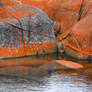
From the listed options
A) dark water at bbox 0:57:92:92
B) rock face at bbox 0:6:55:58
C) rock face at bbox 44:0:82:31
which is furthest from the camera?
rock face at bbox 44:0:82:31

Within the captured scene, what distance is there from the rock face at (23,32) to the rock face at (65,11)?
2.93 metres

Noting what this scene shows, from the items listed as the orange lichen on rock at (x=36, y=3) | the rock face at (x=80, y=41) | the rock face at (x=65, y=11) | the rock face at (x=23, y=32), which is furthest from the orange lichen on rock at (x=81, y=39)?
the orange lichen on rock at (x=36, y=3)

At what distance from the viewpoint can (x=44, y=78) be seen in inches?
337

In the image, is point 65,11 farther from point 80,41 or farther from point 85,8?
point 80,41

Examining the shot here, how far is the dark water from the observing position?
736 cm

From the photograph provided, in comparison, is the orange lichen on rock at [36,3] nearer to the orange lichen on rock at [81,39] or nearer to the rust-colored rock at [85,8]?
the rust-colored rock at [85,8]

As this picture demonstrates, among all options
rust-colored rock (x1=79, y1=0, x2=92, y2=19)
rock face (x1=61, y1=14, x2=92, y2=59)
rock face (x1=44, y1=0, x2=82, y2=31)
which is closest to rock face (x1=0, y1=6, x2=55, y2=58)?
rock face (x1=61, y1=14, x2=92, y2=59)

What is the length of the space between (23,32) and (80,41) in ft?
10.7

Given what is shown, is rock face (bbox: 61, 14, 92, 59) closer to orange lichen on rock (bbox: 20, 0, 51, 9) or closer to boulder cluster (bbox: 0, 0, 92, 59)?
boulder cluster (bbox: 0, 0, 92, 59)

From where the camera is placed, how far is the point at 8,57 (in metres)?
12.3

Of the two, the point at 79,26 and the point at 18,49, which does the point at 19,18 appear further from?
the point at 79,26

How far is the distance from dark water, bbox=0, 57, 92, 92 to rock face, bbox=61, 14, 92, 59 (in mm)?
1435

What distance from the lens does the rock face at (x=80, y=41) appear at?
12.3m

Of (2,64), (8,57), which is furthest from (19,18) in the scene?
(2,64)
